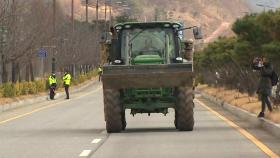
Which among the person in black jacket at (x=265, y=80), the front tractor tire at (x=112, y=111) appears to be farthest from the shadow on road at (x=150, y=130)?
the person in black jacket at (x=265, y=80)

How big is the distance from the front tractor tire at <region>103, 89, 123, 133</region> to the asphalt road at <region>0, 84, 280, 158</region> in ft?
1.07

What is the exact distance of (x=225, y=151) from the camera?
57.8 feet

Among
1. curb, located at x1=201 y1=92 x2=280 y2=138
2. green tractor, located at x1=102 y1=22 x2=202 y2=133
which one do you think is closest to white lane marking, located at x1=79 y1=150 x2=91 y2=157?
green tractor, located at x1=102 y1=22 x2=202 y2=133

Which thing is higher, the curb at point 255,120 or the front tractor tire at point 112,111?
the front tractor tire at point 112,111

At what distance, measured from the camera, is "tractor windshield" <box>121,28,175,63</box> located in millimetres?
25234

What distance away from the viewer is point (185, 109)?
23.7 m

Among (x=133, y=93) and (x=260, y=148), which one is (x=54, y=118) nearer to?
(x=133, y=93)

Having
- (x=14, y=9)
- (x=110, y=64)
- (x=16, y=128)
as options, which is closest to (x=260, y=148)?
(x=110, y=64)

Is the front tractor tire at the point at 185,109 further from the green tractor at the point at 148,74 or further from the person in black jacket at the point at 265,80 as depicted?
the person in black jacket at the point at 265,80

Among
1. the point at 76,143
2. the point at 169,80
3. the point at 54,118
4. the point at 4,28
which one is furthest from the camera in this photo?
the point at 4,28

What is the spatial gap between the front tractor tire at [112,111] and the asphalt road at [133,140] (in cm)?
33

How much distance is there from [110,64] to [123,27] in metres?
1.18

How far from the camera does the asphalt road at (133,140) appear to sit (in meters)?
17.4

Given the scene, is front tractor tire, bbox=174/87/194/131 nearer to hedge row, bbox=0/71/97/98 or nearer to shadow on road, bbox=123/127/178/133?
shadow on road, bbox=123/127/178/133
